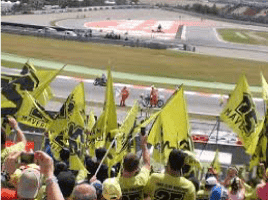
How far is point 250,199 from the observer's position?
6.05 meters

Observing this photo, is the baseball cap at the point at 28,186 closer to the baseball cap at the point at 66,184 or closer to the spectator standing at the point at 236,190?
the baseball cap at the point at 66,184

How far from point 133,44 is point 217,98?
19.1 metres

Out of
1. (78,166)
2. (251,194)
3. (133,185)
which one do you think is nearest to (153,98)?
(78,166)

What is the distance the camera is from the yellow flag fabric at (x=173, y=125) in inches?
277

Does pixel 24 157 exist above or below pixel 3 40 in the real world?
above

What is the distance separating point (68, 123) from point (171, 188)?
149 inches

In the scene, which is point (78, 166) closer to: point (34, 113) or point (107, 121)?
point (107, 121)

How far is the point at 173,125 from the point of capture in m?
7.05

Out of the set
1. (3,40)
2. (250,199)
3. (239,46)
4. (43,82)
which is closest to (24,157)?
(250,199)

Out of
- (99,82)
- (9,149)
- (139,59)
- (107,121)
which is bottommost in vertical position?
(139,59)

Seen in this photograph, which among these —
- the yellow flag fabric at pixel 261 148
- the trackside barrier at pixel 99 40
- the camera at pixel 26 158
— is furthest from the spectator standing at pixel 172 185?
the trackside barrier at pixel 99 40

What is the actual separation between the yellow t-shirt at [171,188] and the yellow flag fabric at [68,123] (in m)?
2.98

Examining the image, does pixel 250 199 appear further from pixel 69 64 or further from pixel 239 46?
pixel 239 46

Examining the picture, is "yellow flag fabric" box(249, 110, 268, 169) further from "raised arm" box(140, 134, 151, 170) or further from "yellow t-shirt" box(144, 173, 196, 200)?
"yellow t-shirt" box(144, 173, 196, 200)
